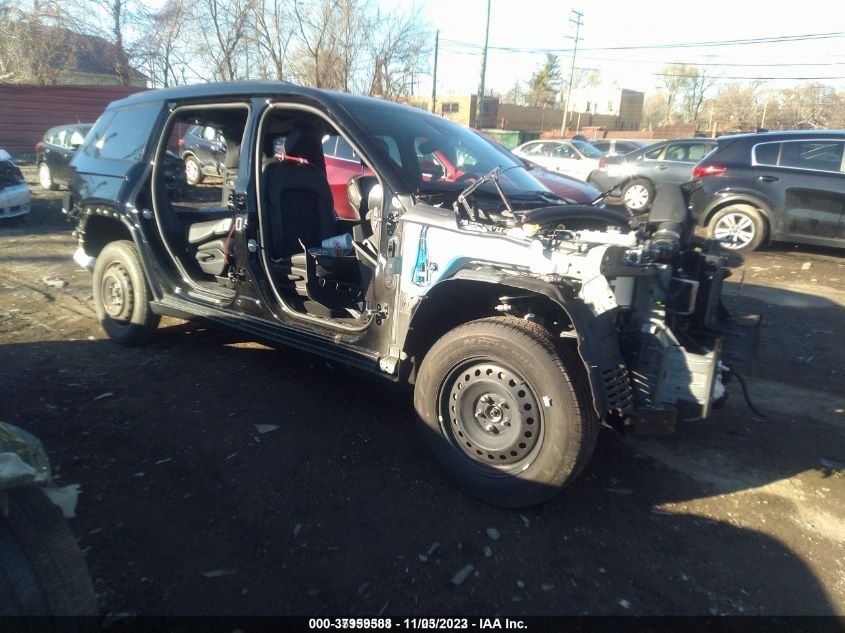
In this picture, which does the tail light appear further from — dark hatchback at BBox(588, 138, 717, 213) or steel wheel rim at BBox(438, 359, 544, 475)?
steel wheel rim at BBox(438, 359, 544, 475)

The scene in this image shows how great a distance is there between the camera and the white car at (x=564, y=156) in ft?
53.2

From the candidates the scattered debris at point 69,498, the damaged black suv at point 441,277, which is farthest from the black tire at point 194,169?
the scattered debris at point 69,498

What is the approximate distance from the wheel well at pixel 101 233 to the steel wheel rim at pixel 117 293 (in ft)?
1.11

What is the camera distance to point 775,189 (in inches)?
335

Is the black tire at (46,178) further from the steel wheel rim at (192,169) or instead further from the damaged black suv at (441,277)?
the damaged black suv at (441,277)

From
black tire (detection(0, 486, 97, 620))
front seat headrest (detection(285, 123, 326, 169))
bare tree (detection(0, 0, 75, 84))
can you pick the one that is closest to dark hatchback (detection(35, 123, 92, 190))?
front seat headrest (detection(285, 123, 326, 169))

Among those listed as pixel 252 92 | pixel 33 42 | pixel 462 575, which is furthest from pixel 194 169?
pixel 33 42

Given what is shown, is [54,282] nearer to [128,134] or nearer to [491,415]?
[128,134]

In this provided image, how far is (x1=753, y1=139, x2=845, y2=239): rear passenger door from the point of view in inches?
319

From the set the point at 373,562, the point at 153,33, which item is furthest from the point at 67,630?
the point at 153,33

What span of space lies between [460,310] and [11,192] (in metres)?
9.85

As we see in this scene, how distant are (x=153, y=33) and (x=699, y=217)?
91.5 ft

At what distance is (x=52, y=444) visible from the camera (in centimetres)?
342

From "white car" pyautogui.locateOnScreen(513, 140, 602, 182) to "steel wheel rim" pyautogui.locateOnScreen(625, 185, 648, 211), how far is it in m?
2.76
